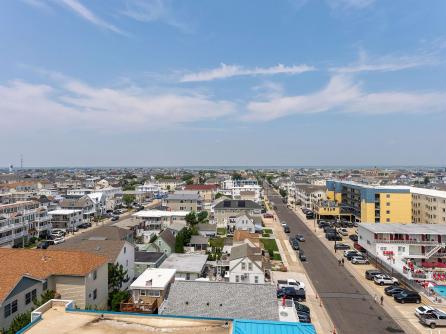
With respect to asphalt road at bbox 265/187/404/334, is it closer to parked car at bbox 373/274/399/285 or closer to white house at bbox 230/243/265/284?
parked car at bbox 373/274/399/285

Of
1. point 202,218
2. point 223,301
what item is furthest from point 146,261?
point 202,218

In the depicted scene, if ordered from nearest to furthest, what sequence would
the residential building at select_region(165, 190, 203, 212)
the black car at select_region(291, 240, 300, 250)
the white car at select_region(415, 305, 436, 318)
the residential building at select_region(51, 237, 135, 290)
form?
the white car at select_region(415, 305, 436, 318) → the residential building at select_region(51, 237, 135, 290) → the black car at select_region(291, 240, 300, 250) → the residential building at select_region(165, 190, 203, 212)

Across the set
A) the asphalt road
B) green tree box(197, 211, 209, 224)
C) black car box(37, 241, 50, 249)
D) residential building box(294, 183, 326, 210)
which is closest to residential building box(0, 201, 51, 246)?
black car box(37, 241, 50, 249)

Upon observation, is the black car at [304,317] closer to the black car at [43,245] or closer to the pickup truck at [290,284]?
the pickup truck at [290,284]

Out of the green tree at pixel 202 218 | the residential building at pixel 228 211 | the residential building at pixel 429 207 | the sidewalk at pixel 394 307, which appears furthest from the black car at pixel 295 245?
the residential building at pixel 429 207

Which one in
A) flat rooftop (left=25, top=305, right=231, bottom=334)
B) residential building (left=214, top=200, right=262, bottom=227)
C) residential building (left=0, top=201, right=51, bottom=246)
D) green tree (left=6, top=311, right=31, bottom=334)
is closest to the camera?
flat rooftop (left=25, top=305, right=231, bottom=334)

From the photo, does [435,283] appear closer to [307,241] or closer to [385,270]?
[385,270]

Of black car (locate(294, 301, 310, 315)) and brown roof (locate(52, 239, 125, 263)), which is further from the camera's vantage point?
brown roof (locate(52, 239, 125, 263))
